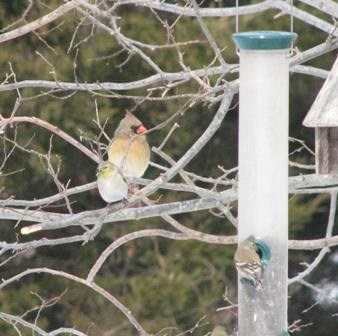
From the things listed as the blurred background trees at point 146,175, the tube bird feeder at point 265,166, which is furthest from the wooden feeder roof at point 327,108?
the blurred background trees at point 146,175

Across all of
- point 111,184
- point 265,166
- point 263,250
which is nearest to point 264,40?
A: point 265,166

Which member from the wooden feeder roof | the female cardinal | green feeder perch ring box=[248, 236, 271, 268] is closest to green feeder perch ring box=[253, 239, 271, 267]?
green feeder perch ring box=[248, 236, 271, 268]

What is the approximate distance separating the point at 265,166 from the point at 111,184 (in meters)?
0.98

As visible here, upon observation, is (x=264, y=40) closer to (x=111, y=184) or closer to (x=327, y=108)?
(x=327, y=108)

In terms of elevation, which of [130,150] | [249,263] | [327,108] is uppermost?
[327,108]

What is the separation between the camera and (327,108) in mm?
3250

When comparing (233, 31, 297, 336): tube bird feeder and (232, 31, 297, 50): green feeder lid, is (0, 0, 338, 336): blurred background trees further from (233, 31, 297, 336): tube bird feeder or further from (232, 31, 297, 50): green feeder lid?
(232, 31, 297, 50): green feeder lid

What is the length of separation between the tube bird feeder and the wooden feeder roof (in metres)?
0.17

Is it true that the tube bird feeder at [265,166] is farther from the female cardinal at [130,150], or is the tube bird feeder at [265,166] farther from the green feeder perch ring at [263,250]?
the female cardinal at [130,150]

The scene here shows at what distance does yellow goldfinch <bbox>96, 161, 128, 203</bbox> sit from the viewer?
154 inches

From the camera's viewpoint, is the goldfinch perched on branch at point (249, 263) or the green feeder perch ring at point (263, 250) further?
the green feeder perch ring at point (263, 250)

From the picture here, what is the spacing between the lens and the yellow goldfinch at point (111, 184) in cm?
392

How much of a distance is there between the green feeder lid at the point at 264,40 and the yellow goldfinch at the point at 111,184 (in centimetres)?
104

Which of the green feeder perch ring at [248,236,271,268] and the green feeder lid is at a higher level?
the green feeder lid
